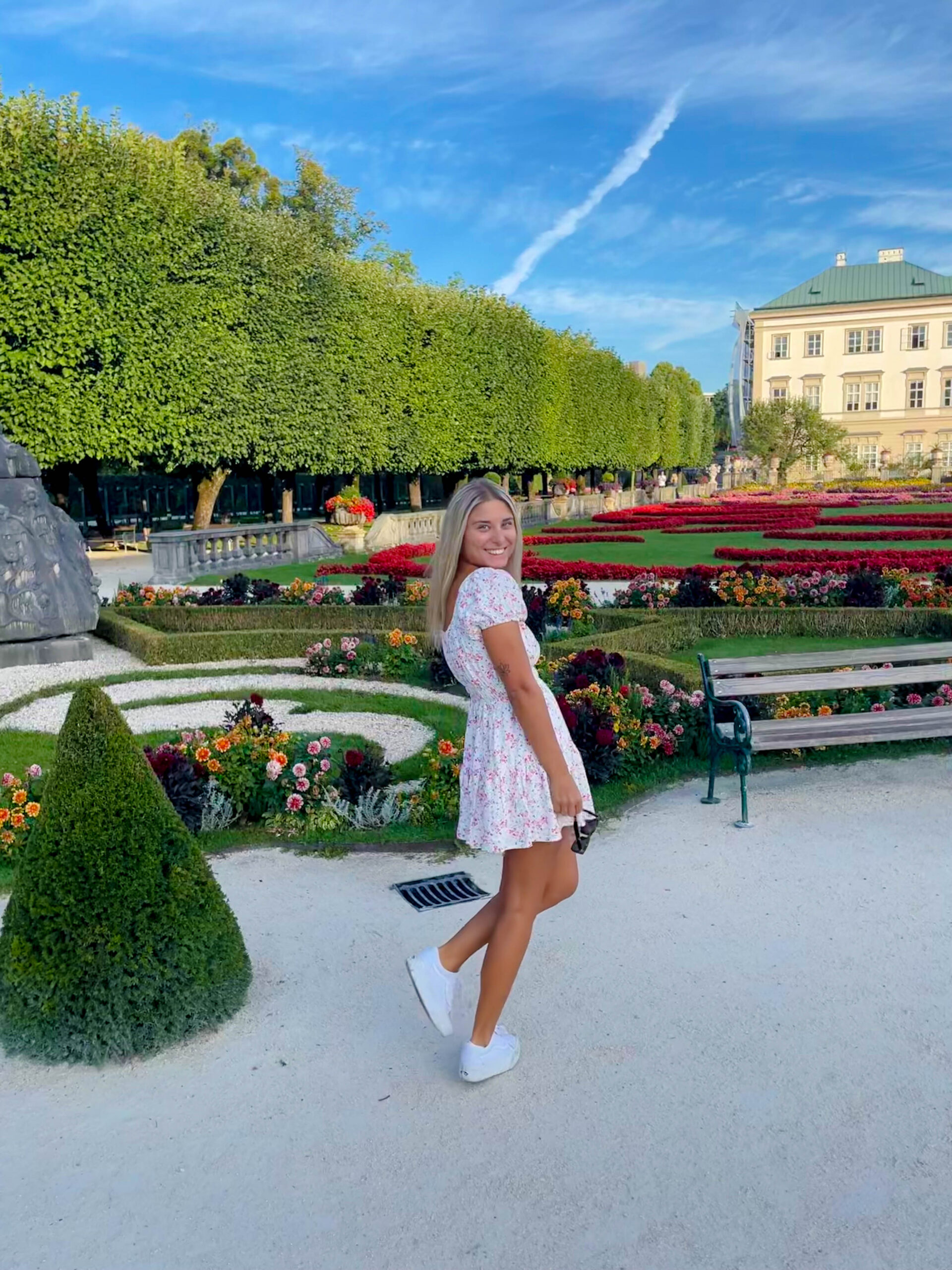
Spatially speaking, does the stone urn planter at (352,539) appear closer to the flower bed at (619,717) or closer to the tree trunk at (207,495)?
the tree trunk at (207,495)

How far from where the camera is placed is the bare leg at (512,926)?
9.40 ft

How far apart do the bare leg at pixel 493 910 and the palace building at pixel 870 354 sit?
63898mm

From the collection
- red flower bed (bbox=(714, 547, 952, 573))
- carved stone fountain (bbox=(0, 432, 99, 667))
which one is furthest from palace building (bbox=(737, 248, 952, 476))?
carved stone fountain (bbox=(0, 432, 99, 667))

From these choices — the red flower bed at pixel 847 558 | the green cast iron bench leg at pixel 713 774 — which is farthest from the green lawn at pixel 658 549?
the green cast iron bench leg at pixel 713 774

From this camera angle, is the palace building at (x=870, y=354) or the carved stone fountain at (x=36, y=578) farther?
the palace building at (x=870, y=354)

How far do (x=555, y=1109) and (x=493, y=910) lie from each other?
55cm

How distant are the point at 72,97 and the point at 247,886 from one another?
18.8 m

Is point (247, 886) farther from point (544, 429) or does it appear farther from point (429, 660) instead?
point (544, 429)

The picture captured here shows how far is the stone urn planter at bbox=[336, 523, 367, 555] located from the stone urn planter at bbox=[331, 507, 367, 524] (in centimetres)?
22

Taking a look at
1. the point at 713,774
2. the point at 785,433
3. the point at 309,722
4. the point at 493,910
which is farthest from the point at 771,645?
the point at 785,433

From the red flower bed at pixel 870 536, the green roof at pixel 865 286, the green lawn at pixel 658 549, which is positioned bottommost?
the green lawn at pixel 658 549

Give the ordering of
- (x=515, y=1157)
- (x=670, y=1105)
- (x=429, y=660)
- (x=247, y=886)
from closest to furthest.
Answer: (x=515, y=1157) → (x=670, y=1105) → (x=247, y=886) → (x=429, y=660)

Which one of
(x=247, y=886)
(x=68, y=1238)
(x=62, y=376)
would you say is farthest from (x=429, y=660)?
(x=62, y=376)

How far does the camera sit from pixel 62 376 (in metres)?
18.4
